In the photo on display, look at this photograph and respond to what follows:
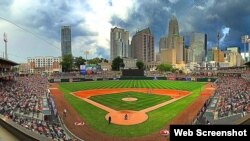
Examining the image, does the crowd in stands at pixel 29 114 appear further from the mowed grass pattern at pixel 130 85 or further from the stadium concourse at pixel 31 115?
the mowed grass pattern at pixel 130 85

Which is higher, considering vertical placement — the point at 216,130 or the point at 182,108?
the point at 216,130

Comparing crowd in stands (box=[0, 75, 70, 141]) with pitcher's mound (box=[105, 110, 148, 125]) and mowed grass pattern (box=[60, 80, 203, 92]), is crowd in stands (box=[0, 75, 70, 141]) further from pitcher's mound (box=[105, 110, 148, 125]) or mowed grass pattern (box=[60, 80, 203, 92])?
mowed grass pattern (box=[60, 80, 203, 92])

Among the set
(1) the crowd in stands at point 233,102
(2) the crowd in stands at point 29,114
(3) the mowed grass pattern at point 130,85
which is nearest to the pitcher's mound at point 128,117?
(2) the crowd in stands at point 29,114

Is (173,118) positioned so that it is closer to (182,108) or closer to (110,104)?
(182,108)

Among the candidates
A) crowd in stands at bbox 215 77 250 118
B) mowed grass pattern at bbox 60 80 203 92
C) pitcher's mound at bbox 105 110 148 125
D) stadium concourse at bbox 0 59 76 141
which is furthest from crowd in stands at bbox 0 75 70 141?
mowed grass pattern at bbox 60 80 203 92

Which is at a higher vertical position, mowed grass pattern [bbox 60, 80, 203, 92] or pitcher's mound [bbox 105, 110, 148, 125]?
mowed grass pattern [bbox 60, 80, 203, 92]

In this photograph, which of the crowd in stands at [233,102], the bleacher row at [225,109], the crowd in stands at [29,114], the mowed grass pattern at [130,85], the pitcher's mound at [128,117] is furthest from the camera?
the mowed grass pattern at [130,85]

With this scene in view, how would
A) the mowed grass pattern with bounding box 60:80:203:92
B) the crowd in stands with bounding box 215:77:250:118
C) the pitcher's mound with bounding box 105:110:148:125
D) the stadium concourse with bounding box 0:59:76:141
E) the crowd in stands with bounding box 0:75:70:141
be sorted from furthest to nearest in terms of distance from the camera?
1. the mowed grass pattern with bounding box 60:80:203:92
2. the pitcher's mound with bounding box 105:110:148:125
3. the crowd in stands with bounding box 215:77:250:118
4. the crowd in stands with bounding box 0:75:70:141
5. the stadium concourse with bounding box 0:59:76:141

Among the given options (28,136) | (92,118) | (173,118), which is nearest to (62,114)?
(92,118)
